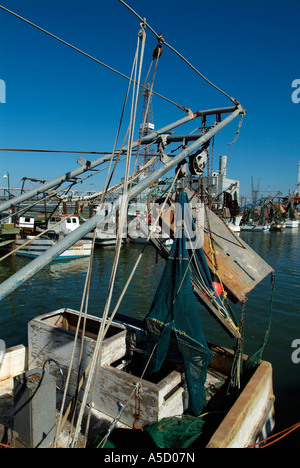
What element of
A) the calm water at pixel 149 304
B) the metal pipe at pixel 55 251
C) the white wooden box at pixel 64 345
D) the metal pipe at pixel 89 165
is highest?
the metal pipe at pixel 89 165

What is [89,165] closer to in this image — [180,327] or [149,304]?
[180,327]

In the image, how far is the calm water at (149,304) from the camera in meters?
8.50

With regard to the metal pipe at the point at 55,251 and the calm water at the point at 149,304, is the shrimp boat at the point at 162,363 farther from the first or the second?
the calm water at the point at 149,304

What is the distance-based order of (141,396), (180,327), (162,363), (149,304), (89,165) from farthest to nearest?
(149,304)
(89,165)
(162,363)
(180,327)
(141,396)

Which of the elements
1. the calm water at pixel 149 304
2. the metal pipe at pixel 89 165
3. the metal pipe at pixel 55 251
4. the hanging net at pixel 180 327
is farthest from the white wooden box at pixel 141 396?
the metal pipe at pixel 89 165

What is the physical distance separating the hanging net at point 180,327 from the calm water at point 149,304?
3.06m

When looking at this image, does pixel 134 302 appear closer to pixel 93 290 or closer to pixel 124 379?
pixel 93 290

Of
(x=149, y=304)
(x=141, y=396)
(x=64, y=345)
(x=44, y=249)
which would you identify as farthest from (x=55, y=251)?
(x=44, y=249)

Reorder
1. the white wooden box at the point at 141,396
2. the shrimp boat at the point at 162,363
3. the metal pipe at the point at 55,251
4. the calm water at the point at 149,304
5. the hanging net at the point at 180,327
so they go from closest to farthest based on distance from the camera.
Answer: the metal pipe at the point at 55,251
the shrimp boat at the point at 162,363
the white wooden box at the point at 141,396
the hanging net at the point at 180,327
the calm water at the point at 149,304

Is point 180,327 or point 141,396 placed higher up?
point 180,327

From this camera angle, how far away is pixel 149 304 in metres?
15.4

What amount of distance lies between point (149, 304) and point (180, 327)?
10.6 metres
